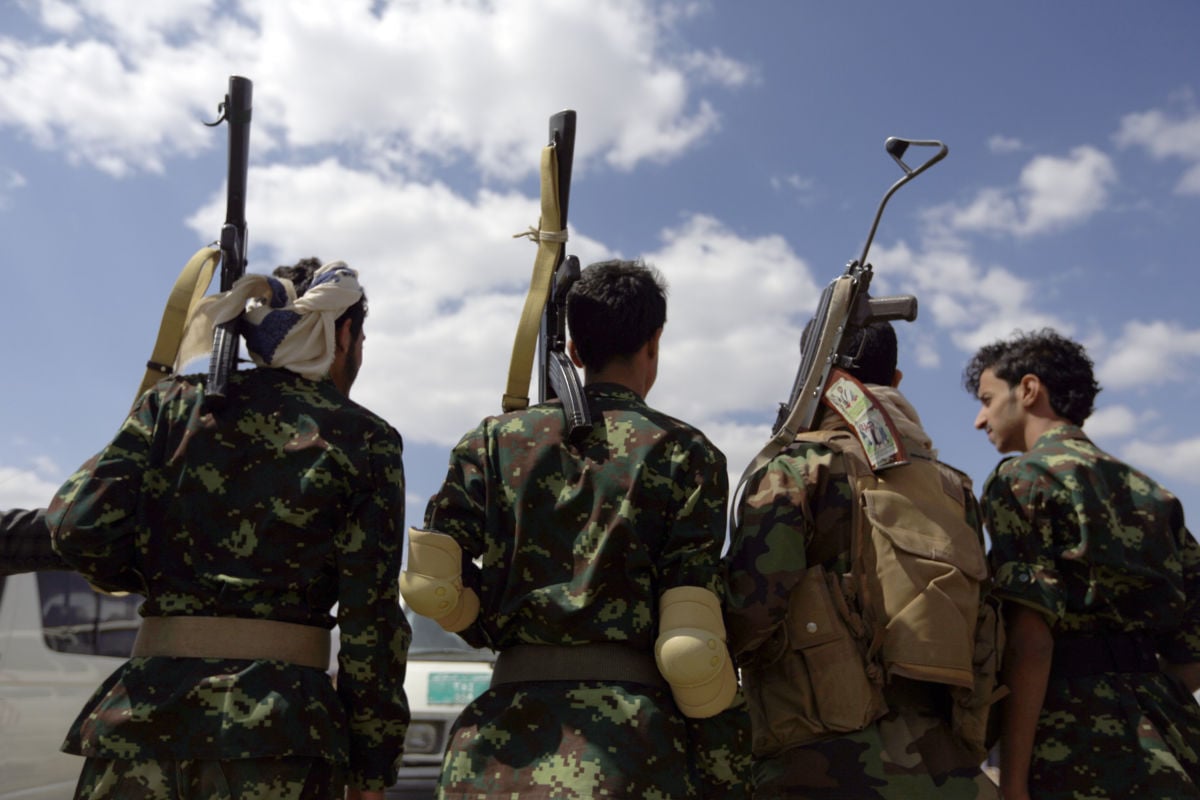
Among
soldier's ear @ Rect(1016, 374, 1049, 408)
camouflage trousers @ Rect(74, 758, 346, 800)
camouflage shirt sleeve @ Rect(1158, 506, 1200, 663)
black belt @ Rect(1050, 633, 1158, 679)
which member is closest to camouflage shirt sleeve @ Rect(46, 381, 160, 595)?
camouflage trousers @ Rect(74, 758, 346, 800)

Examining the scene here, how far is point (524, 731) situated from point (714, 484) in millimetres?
728

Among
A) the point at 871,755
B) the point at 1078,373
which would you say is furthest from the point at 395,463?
the point at 1078,373

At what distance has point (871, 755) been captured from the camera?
2818 millimetres

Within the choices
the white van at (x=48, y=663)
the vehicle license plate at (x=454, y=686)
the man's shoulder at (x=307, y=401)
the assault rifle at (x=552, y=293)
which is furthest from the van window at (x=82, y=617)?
the assault rifle at (x=552, y=293)

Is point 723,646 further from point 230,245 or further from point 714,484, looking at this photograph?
point 230,245

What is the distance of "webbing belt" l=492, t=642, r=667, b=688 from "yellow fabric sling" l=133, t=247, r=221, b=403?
62.6 inches

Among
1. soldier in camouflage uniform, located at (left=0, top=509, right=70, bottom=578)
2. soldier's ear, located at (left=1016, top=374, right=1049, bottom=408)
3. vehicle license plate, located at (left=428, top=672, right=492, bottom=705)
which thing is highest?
soldier's ear, located at (left=1016, top=374, right=1049, bottom=408)

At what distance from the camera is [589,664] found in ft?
8.46

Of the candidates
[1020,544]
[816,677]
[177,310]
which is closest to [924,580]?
[816,677]

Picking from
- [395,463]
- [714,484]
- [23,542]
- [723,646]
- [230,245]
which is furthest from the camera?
[230,245]

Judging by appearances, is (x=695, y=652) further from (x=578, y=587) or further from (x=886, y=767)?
(x=886, y=767)

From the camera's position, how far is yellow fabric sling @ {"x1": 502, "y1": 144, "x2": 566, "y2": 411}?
3137mm

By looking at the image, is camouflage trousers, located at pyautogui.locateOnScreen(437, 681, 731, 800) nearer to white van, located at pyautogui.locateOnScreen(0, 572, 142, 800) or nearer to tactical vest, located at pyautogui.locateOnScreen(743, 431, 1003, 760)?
tactical vest, located at pyautogui.locateOnScreen(743, 431, 1003, 760)

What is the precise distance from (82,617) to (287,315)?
394 centimetres
